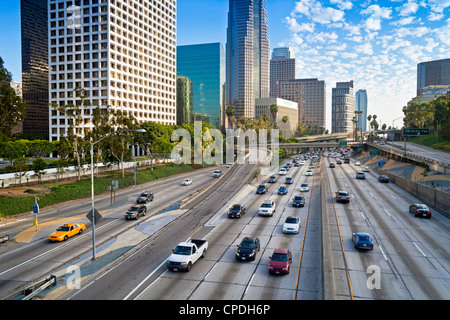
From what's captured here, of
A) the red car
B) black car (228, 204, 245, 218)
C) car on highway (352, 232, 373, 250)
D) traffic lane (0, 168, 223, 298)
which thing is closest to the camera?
the red car

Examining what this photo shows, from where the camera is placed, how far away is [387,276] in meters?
20.6

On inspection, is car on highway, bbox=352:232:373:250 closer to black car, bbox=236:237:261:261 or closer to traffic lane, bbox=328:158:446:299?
traffic lane, bbox=328:158:446:299

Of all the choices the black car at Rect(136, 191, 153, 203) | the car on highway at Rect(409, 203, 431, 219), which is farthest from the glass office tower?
the car on highway at Rect(409, 203, 431, 219)

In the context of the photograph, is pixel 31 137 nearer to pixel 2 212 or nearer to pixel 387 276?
pixel 2 212

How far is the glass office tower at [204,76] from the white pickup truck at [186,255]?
167976mm

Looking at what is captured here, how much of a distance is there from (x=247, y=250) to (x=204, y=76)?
6944 inches

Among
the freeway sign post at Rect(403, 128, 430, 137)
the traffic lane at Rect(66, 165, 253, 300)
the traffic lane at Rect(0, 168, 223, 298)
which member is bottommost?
the traffic lane at Rect(0, 168, 223, 298)

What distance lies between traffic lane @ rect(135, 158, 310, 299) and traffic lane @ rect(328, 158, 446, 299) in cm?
817

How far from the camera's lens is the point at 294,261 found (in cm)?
2330

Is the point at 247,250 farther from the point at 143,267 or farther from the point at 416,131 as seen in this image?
the point at 416,131

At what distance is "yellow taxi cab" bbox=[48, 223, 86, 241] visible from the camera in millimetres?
29156

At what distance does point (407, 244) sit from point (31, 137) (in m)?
117

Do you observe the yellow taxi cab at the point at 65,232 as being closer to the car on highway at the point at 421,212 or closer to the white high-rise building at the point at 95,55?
the car on highway at the point at 421,212
